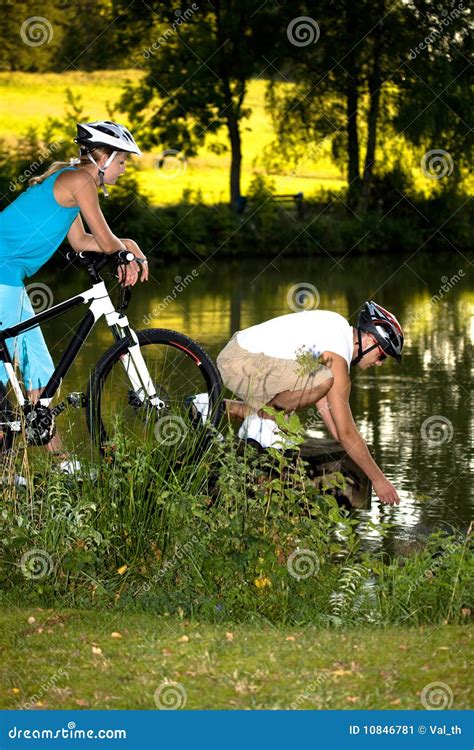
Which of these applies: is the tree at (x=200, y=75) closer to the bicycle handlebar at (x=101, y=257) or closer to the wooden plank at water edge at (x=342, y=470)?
the wooden plank at water edge at (x=342, y=470)

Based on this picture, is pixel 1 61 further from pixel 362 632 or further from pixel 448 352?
pixel 362 632

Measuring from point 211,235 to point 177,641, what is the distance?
3035 centimetres

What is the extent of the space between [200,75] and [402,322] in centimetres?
2455

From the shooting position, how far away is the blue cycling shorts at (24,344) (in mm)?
8109

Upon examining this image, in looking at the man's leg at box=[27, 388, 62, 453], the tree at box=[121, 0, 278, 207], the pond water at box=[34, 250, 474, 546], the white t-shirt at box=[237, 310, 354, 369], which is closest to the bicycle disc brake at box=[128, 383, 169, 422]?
the man's leg at box=[27, 388, 62, 453]

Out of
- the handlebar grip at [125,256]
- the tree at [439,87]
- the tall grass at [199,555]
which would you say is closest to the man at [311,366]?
the handlebar grip at [125,256]

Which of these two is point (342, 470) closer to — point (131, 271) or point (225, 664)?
point (131, 271)

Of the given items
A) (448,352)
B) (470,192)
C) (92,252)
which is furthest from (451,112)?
(92,252)

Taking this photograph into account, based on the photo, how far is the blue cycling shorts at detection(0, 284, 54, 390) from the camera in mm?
8109

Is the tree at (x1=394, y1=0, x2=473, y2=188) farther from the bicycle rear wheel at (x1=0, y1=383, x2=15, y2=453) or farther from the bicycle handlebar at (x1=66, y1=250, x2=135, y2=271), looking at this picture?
the bicycle rear wheel at (x1=0, y1=383, x2=15, y2=453)

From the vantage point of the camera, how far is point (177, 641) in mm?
5715

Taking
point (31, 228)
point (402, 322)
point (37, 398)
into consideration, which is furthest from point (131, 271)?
point (402, 322)

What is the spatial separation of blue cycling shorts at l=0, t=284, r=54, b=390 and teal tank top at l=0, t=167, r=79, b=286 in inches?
3.3

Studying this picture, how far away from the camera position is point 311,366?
26.8 ft
